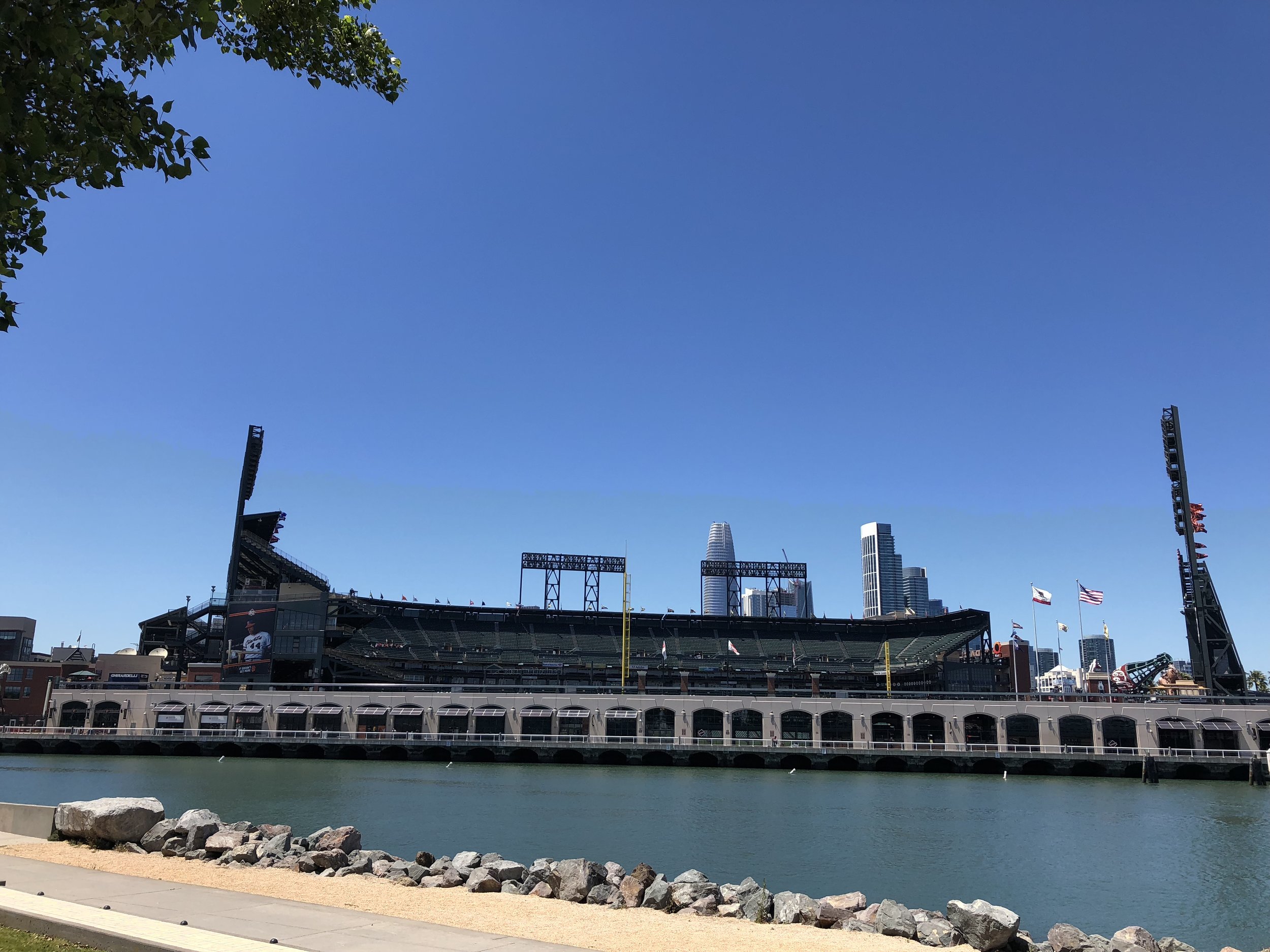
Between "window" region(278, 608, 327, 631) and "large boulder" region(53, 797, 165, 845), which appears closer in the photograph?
"large boulder" region(53, 797, 165, 845)

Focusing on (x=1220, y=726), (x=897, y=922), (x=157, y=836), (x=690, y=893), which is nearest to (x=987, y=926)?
(x=897, y=922)

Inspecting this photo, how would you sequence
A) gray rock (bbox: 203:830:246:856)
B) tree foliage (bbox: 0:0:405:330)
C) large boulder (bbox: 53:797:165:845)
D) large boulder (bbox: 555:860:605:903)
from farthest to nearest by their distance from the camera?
gray rock (bbox: 203:830:246:856), large boulder (bbox: 53:797:165:845), large boulder (bbox: 555:860:605:903), tree foliage (bbox: 0:0:405:330)

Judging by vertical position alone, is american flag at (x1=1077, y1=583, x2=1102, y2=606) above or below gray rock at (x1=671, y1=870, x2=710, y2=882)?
above

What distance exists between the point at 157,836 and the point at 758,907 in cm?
1659

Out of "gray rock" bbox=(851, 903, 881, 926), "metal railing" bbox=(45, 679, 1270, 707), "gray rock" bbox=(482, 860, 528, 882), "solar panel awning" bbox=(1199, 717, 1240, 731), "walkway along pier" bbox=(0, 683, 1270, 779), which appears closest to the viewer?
"gray rock" bbox=(851, 903, 881, 926)

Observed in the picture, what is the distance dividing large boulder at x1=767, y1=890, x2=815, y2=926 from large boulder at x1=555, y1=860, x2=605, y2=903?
462cm

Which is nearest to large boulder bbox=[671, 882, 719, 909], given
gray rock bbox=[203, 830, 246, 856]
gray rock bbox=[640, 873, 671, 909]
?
gray rock bbox=[640, 873, 671, 909]

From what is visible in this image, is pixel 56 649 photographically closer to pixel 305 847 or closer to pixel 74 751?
pixel 74 751

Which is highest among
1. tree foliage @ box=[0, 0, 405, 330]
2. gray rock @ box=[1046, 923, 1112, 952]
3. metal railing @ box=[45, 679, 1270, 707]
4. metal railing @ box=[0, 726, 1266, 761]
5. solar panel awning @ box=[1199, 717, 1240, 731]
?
tree foliage @ box=[0, 0, 405, 330]

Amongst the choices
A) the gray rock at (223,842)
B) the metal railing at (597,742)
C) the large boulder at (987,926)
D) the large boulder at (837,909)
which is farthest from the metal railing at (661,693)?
the large boulder at (987,926)

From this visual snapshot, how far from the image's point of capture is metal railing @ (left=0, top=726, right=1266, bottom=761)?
252 feet

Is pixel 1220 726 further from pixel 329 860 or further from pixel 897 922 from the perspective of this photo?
pixel 329 860

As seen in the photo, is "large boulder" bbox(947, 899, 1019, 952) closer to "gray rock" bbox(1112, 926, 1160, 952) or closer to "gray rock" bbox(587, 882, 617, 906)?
"gray rock" bbox(1112, 926, 1160, 952)

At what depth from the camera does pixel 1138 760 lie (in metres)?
74.8
